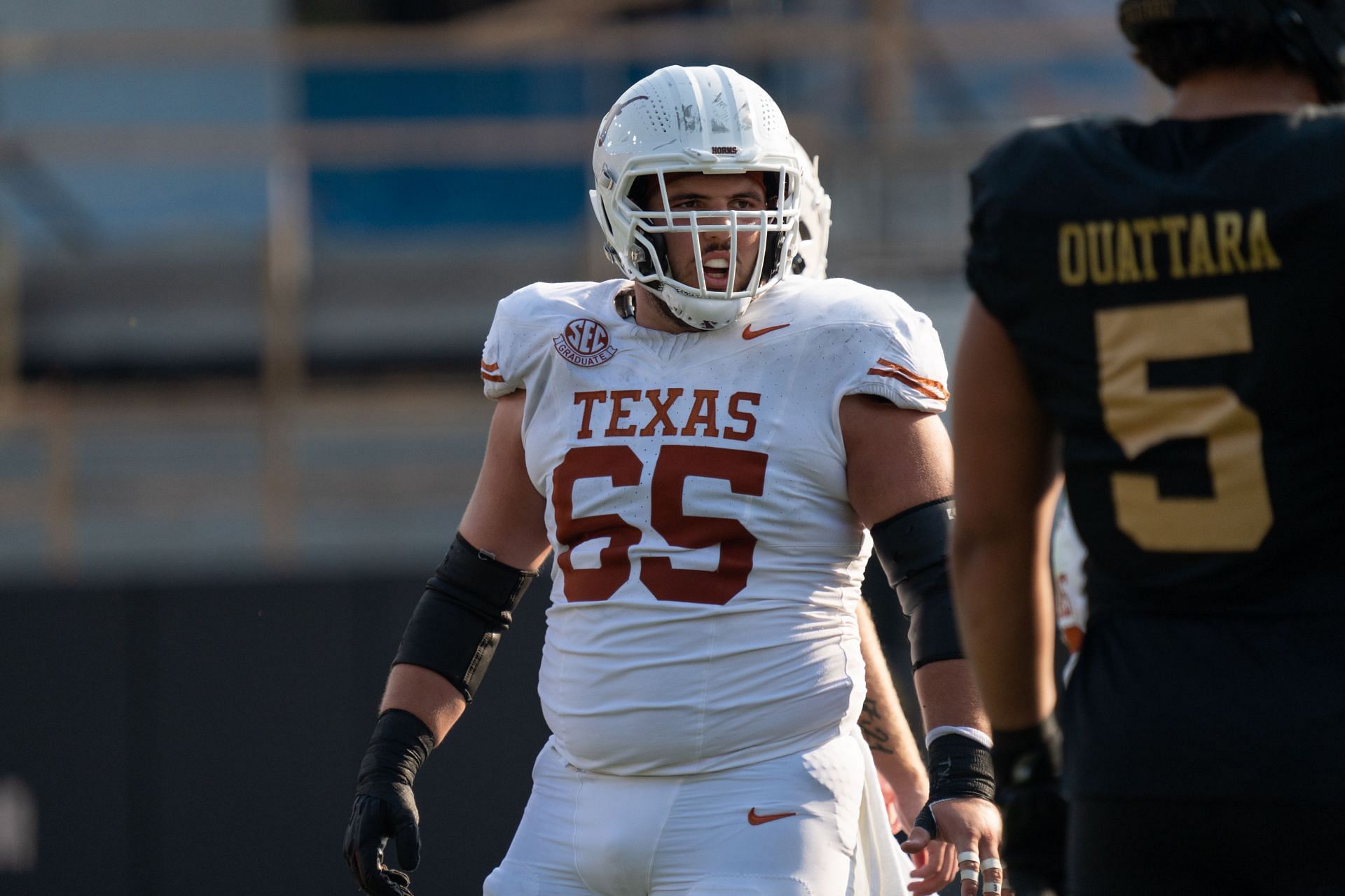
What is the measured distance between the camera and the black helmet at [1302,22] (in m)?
1.75

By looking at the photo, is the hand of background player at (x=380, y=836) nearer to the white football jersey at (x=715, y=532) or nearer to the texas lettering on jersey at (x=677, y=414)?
the white football jersey at (x=715, y=532)

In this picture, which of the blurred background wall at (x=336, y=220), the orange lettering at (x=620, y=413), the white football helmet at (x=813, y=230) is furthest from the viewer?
the blurred background wall at (x=336, y=220)

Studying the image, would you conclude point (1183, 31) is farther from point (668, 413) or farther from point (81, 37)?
point (81, 37)

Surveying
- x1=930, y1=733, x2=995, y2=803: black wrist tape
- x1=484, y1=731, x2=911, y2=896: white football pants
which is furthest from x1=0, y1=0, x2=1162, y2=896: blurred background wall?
x1=930, y1=733, x2=995, y2=803: black wrist tape

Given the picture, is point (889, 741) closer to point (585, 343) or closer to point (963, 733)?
point (963, 733)

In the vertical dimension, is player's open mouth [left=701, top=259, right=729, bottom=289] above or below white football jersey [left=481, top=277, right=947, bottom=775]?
above

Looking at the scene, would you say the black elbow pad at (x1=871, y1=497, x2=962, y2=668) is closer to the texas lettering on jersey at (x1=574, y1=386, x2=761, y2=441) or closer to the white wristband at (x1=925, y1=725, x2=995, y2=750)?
the white wristband at (x1=925, y1=725, x2=995, y2=750)

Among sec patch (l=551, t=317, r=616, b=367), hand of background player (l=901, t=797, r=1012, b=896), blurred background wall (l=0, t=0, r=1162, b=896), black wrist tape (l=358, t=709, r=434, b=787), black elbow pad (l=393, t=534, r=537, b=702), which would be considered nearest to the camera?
hand of background player (l=901, t=797, r=1012, b=896)

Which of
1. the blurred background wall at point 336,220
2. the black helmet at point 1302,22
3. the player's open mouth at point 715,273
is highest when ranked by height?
the black helmet at point 1302,22

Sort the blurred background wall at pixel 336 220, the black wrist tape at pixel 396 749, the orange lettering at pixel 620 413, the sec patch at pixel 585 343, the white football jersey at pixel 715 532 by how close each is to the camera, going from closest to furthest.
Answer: the white football jersey at pixel 715 532, the orange lettering at pixel 620 413, the sec patch at pixel 585 343, the black wrist tape at pixel 396 749, the blurred background wall at pixel 336 220

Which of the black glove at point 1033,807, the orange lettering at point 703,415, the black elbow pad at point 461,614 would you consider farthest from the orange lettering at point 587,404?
the black glove at point 1033,807

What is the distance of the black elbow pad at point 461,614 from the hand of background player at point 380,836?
0.77ft

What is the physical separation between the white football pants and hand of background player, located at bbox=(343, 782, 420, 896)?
0.26m

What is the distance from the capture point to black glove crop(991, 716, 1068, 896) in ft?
6.29
